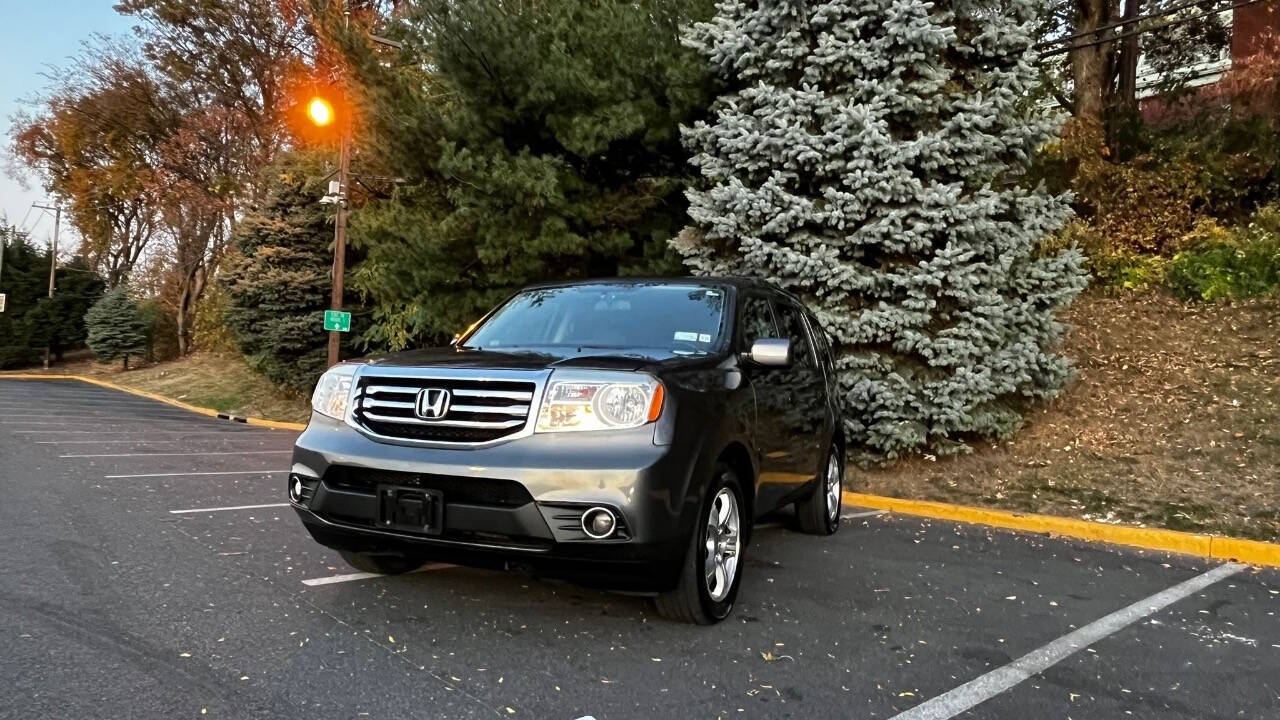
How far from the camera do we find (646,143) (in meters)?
10.4

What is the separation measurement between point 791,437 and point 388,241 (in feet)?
26.5

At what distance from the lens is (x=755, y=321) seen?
5.12m

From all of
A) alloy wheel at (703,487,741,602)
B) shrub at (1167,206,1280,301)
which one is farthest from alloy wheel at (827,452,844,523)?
shrub at (1167,206,1280,301)

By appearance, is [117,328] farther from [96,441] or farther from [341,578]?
[341,578]

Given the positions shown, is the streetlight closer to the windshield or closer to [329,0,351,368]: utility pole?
[329,0,351,368]: utility pole

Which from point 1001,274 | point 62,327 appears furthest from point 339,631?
point 62,327

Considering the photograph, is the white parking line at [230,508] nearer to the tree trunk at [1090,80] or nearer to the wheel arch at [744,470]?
the wheel arch at [744,470]

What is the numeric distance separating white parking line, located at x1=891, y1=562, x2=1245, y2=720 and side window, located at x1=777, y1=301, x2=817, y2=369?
7.45 feet

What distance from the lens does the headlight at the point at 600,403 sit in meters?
3.54

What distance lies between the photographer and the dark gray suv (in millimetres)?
3426

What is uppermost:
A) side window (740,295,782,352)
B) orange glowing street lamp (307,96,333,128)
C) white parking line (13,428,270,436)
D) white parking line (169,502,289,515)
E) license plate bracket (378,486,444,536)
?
orange glowing street lamp (307,96,333,128)

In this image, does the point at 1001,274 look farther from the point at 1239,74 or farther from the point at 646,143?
the point at 1239,74

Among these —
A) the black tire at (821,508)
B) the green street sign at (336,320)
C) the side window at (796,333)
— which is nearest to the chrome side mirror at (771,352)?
the side window at (796,333)

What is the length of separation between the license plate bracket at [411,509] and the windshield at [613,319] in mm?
1283
